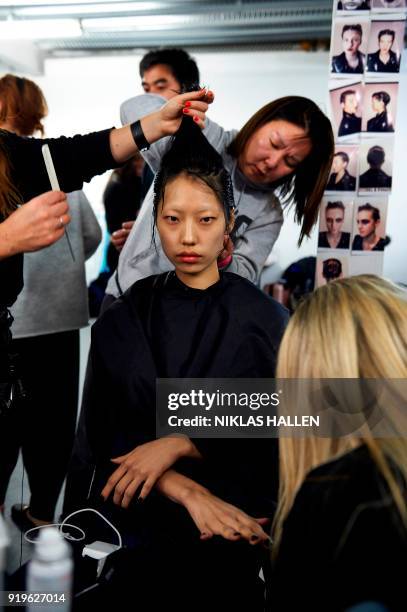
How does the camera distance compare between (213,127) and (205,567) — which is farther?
(213,127)

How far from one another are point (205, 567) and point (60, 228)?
70 cm

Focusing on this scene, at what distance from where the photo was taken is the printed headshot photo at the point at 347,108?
1.77 meters

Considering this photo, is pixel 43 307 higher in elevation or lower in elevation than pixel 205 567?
higher

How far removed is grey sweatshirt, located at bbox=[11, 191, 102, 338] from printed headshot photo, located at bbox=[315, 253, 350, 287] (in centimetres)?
86

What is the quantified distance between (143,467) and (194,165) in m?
0.71

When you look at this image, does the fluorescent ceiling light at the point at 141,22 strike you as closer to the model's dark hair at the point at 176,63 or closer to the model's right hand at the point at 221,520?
the model's dark hair at the point at 176,63

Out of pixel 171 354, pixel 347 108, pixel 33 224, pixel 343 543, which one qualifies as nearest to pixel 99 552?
pixel 343 543

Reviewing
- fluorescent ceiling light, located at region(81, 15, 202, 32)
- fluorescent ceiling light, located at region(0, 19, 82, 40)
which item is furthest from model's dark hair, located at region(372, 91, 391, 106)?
fluorescent ceiling light, located at region(0, 19, 82, 40)

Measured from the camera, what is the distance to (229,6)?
3.94 m

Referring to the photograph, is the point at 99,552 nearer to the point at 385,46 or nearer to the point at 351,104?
the point at 351,104

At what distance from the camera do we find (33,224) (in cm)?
102

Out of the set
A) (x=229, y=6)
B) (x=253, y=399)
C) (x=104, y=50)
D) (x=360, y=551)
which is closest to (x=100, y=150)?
(x=253, y=399)

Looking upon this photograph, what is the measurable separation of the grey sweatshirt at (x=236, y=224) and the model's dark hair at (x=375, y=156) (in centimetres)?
43

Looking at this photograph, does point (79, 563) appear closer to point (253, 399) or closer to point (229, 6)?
point (253, 399)
